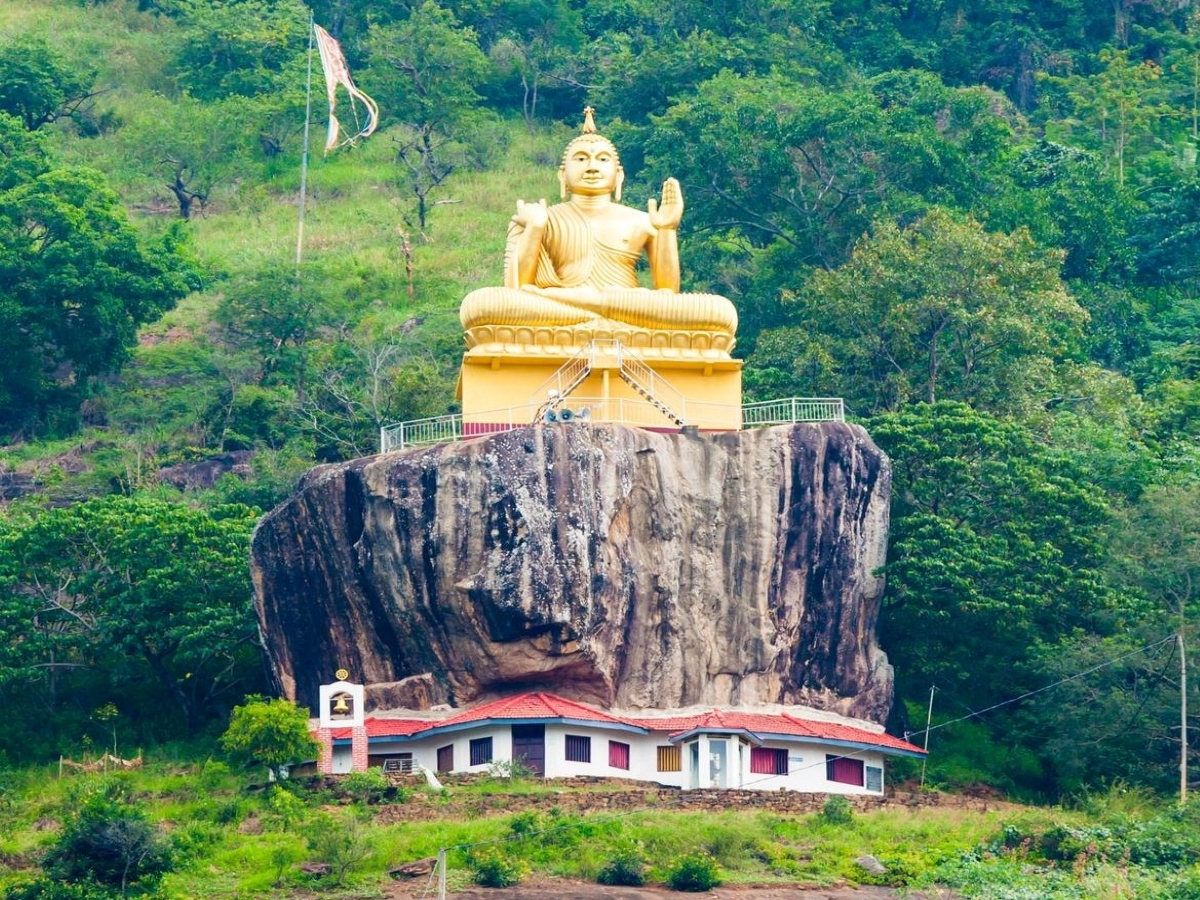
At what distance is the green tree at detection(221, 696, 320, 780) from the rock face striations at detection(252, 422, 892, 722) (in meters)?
2.28

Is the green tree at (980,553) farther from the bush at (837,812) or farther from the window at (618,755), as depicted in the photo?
the bush at (837,812)

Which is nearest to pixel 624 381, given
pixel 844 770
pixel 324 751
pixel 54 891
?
pixel 844 770

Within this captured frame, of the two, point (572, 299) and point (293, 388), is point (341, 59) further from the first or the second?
point (572, 299)

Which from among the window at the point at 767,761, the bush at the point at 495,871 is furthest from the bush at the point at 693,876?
the window at the point at 767,761

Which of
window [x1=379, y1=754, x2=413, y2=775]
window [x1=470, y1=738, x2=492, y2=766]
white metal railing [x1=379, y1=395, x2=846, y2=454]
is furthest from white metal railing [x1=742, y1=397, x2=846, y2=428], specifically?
window [x1=379, y1=754, x2=413, y2=775]

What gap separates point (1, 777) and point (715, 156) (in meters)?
22.6

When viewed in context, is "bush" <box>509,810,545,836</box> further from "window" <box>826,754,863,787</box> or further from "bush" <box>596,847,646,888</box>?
"window" <box>826,754,863,787</box>

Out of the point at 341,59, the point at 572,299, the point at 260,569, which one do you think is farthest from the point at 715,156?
the point at 260,569

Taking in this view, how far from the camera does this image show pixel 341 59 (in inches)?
2530

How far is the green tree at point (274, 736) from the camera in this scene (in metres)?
40.9

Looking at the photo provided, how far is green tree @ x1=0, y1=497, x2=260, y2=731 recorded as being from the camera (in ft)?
150

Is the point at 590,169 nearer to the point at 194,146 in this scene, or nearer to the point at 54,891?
the point at 54,891

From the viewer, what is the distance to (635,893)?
37156mm

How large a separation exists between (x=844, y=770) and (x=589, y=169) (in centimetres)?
1080
